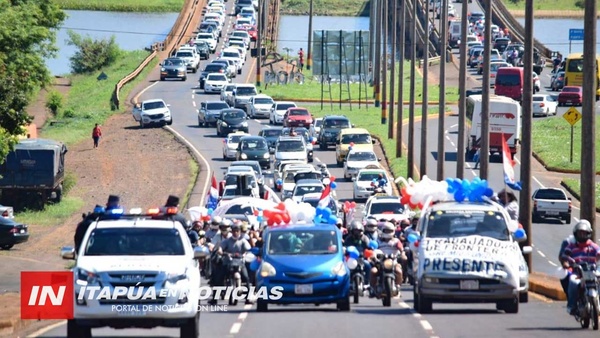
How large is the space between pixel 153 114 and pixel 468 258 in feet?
192

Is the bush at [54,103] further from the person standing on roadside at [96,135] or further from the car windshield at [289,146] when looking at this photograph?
the car windshield at [289,146]

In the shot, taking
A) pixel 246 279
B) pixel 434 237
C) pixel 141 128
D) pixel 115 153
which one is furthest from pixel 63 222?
pixel 434 237

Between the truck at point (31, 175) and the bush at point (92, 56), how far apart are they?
67.0 metres

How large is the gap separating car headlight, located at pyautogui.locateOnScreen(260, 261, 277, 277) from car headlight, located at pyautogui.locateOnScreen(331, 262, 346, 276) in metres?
0.97

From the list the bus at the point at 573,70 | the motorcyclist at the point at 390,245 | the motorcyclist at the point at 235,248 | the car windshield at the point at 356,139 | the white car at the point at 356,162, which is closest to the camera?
the motorcyclist at the point at 235,248

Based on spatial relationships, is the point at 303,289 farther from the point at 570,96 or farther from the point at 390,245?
the point at 570,96

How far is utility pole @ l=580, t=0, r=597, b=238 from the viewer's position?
2973cm

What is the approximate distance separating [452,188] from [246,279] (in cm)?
411

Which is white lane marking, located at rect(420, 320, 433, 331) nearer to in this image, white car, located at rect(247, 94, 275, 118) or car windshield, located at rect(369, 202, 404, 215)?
car windshield, located at rect(369, 202, 404, 215)

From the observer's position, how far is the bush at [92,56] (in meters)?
127

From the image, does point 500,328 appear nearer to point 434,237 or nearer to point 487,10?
point 434,237

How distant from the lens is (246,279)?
89.5ft

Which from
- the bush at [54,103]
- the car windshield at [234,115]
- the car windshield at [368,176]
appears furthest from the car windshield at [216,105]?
the car windshield at [368,176]

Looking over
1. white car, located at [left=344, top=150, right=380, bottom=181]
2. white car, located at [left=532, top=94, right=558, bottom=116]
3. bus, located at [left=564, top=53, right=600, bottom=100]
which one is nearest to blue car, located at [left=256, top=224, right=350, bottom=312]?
white car, located at [left=344, top=150, right=380, bottom=181]
